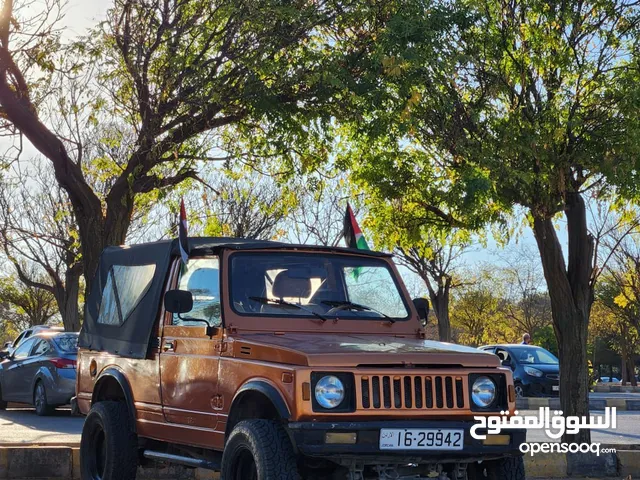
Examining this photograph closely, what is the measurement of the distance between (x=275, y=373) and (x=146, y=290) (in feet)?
8.07

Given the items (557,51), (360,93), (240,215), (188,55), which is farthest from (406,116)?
(240,215)

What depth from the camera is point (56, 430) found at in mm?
15031

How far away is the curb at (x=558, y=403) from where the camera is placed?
75.3ft

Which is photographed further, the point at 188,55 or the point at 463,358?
the point at 188,55

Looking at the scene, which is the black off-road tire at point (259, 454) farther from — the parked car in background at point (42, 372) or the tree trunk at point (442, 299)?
the tree trunk at point (442, 299)

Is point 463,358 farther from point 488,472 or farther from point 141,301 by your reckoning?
point 141,301

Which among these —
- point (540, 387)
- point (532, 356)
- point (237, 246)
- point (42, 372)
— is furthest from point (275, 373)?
point (532, 356)

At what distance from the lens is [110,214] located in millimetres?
12773

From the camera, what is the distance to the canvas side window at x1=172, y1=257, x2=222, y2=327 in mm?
7250

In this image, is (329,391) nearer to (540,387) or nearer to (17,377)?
(17,377)

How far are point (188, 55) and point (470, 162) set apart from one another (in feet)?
12.3

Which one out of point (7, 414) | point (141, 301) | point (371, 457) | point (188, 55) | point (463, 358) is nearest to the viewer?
point (371, 457)

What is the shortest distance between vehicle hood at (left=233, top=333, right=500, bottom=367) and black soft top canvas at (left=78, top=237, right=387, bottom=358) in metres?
0.99

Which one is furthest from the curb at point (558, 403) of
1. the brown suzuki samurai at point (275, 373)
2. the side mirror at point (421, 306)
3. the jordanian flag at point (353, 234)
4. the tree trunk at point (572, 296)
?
the brown suzuki samurai at point (275, 373)
